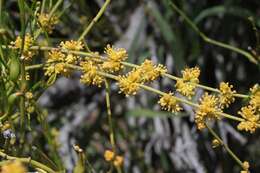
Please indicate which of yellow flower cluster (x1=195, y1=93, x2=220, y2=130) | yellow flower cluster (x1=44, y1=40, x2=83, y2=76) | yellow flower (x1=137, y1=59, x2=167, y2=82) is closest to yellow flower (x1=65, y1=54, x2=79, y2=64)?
yellow flower cluster (x1=44, y1=40, x2=83, y2=76)

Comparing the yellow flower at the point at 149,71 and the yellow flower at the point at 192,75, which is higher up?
the yellow flower at the point at 192,75

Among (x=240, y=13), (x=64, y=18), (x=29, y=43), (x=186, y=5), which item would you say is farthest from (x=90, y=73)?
(x=186, y=5)

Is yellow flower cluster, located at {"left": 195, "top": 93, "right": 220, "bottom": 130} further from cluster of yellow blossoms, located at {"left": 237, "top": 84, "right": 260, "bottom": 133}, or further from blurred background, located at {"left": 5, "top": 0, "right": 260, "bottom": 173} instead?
blurred background, located at {"left": 5, "top": 0, "right": 260, "bottom": 173}

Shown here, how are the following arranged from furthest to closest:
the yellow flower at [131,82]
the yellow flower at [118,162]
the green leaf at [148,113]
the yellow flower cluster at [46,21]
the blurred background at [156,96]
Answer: the blurred background at [156,96] → the green leaf at [148,113] → the yellow flower cluster at [46,21] → the yellow flower at [131,82] → the yellow flower at [118,162]

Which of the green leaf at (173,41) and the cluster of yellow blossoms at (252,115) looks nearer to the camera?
the cluster of yellow blossoms at (252,115)

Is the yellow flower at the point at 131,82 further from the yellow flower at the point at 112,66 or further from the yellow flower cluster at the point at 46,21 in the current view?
the yellow flower cluster at the point at 46,21

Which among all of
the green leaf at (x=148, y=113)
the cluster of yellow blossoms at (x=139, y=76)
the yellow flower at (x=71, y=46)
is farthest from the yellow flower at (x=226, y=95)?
the green leaf at (x=148, y=113)
